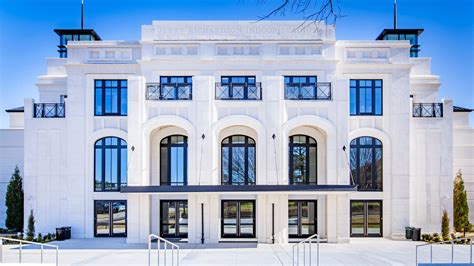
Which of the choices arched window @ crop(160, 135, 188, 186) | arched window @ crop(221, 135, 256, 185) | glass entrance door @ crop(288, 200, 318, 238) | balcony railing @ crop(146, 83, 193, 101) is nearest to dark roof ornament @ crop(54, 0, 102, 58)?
balcony railing @ crop(146, 83, 193, 101)

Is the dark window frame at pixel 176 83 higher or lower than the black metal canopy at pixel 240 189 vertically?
higher

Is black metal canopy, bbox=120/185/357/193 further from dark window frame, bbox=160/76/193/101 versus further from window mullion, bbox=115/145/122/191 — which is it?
dark window frame, bbox=160/76/193/101

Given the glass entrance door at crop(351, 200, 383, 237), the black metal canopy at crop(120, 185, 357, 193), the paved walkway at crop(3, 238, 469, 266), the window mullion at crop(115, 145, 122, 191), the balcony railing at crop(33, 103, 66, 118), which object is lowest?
the paved walkway at crop(3, 238, 469, 266)

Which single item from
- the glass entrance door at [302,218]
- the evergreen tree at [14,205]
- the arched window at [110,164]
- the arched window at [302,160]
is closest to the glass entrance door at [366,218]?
the glass entrance door at [302,218]

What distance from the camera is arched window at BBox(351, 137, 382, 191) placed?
81.4 ft

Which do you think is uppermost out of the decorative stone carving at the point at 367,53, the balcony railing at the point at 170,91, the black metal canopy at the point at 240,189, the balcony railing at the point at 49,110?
the decorative stone carving at the point at 367,53

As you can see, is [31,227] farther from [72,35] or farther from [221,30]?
[221,30]

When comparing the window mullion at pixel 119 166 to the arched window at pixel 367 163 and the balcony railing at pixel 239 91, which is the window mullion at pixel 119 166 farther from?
the arched window at pixel 367 163

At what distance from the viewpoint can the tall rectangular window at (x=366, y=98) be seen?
24.8 m

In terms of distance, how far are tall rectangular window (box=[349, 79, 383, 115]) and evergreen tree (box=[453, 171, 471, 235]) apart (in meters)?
6.94

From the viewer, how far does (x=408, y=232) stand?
23.8 m

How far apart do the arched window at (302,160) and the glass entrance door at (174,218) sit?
232 inches

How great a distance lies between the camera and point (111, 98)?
25172 millimetres

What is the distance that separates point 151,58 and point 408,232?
15799mm
